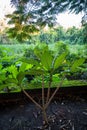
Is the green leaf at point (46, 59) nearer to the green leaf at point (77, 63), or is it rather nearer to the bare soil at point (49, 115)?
the green leaf at point (77, 63)

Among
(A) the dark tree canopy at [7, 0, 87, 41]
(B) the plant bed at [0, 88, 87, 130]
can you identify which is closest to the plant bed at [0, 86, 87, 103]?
(B) the plant bed at [0, 88, 87, 130]

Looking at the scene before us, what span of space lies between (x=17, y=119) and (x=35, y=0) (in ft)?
3.11

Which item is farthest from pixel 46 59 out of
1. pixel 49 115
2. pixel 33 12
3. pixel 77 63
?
pixel 33 12

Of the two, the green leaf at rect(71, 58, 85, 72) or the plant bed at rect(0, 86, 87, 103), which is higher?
the green leaf at rect(71, 58, 85, 72)

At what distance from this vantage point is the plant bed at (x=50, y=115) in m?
1.15

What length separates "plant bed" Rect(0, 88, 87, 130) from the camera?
45.3 inches

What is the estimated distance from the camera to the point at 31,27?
5.00ft

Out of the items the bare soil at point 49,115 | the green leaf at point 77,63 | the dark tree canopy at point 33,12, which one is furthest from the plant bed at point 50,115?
the dark tree canopy at point 33,12

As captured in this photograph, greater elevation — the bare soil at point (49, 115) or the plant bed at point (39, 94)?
the plant bed at point (39, 94)

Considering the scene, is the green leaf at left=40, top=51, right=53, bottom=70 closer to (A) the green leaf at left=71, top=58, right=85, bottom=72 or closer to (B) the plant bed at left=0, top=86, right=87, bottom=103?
(A) the green leaf at left=71, top=58, right=85, bottom=72

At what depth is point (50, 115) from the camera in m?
1.25

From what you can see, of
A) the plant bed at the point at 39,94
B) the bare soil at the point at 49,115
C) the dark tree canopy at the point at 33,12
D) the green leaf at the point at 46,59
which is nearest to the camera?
the green leaf at the point at 46,59

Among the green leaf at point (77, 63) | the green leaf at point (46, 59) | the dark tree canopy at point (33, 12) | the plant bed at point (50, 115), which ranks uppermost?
the dark tree canopy at point (33, 12)

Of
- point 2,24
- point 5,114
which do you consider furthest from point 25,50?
point 5,114
